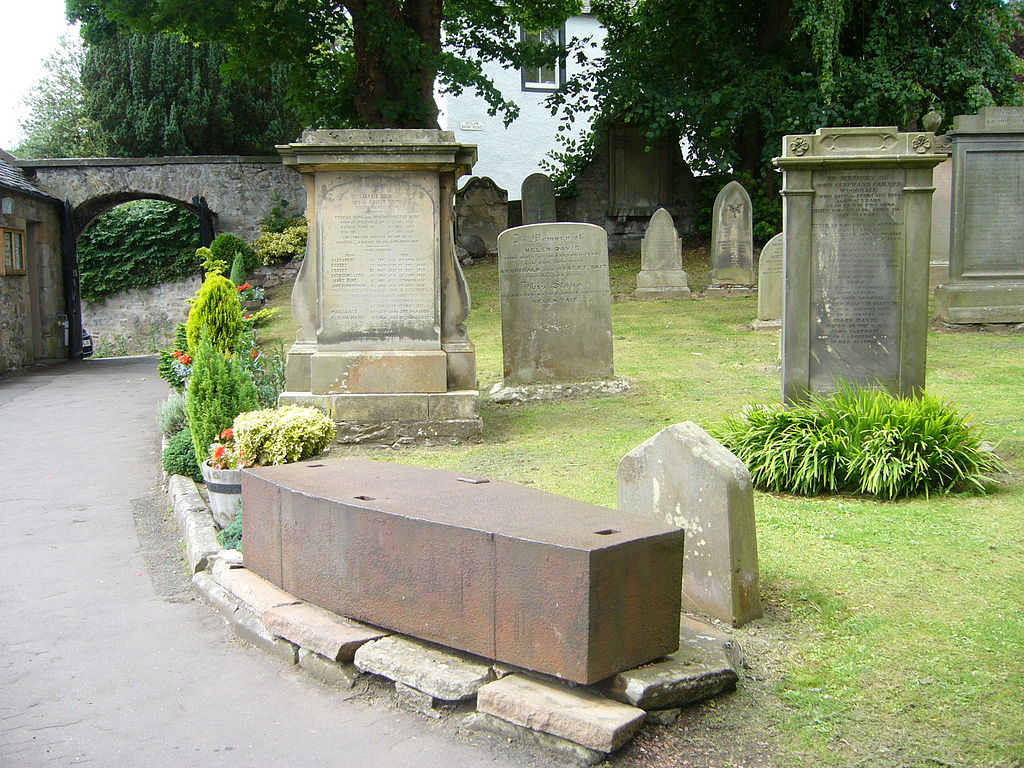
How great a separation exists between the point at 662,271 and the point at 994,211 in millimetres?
6888

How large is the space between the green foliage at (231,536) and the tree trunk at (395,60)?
14.0m

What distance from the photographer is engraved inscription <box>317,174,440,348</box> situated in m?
8.64

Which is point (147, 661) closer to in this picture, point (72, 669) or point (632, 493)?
point (72, 669)

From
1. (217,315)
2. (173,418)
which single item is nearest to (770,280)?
(217,315)

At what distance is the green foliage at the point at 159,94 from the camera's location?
27.0 meters

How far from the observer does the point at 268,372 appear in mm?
10984

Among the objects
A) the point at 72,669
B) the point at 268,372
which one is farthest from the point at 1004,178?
the point at 72,669

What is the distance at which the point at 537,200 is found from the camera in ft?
79.2

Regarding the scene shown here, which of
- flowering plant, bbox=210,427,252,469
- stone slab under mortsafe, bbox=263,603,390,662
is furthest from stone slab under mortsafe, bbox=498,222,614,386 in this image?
stone slab under mortsafe, bbox=263,603,390,662

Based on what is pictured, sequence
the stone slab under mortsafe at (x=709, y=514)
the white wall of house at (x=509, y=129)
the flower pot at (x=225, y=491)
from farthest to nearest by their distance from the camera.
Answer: the white wall of house at (x=509, y=129), the flower pot at (x=225, y=491), the stone slab under mortsafe at (x=709, y=514)

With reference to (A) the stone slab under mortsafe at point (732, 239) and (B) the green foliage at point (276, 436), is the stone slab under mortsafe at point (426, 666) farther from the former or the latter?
(A) the stone slab under mortsafe at point (732, 239)

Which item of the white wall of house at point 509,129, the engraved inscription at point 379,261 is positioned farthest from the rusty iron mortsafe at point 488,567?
the white wall of house at point 509,129

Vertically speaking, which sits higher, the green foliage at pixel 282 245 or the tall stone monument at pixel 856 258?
the green foliage at pixel 282 245

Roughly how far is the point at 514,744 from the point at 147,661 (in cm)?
202
